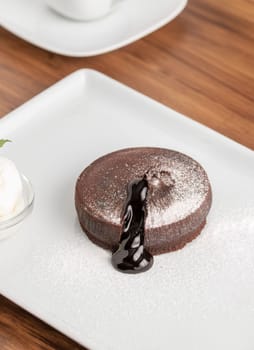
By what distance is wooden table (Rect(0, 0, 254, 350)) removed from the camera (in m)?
1.94

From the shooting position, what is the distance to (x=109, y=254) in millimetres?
1562

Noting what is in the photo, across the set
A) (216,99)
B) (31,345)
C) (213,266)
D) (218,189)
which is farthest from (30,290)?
(216,99)

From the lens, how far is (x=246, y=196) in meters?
1.69

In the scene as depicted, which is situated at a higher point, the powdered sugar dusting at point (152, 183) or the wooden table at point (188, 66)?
the powdered sugar dusting at point (152, 183)

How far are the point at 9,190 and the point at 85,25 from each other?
713mm

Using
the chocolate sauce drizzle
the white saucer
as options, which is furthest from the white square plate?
the white saucer

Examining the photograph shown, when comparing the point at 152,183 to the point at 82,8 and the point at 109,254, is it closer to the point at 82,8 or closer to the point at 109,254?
the point at 109,254

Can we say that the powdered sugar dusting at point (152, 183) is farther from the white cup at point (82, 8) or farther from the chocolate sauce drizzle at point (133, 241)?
the white cup at point (82, 8)

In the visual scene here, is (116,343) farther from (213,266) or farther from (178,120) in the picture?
(178,120)

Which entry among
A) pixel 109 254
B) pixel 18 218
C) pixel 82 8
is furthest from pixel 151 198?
pixel 82 8

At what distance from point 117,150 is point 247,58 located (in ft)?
1.65

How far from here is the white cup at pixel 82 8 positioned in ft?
6.93

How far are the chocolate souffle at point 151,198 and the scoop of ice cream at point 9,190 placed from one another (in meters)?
0.10

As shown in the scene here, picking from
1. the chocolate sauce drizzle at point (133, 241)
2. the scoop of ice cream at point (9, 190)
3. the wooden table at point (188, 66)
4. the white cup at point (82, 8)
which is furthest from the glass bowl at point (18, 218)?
the white cup at point (82, 8)
